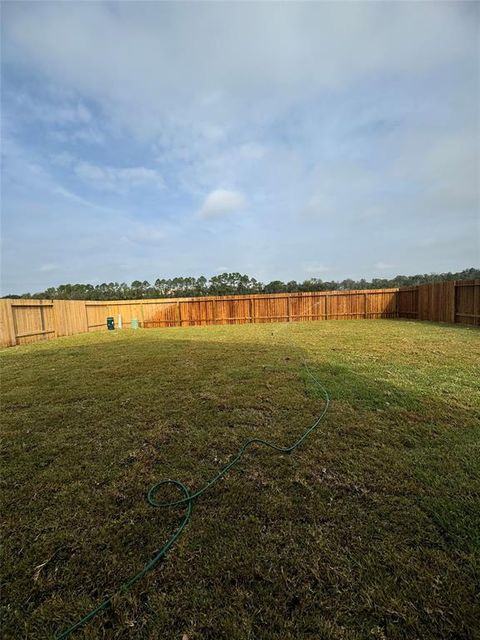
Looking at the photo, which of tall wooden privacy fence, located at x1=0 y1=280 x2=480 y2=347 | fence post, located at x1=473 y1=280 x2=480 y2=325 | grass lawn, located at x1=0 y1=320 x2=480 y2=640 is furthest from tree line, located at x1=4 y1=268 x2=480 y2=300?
grass lawn, located at x1=0 y1=320 x2=480 y2=640

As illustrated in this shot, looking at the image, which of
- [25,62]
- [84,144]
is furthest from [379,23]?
[84,144]

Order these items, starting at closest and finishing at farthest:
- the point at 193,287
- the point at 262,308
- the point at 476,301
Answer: the point at 476,301
the point at 262,308
the point at 193,287

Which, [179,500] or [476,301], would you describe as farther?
[476,301]

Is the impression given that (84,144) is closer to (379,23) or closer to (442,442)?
(379,23)

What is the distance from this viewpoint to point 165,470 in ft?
6.58

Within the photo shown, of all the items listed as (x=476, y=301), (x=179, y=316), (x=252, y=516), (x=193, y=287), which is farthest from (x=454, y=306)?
(x=193, y=287)

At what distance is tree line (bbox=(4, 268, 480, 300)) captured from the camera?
33.4 m

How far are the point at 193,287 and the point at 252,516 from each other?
3834 centimetres

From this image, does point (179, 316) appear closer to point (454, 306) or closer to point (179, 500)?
point (454, 306)

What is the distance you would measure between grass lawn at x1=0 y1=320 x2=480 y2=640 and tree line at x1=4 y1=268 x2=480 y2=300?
30300 millimetres

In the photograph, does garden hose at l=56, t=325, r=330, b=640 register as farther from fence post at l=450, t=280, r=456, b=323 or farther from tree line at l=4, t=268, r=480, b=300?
tree line at l=4, t=268, r=480, b=300

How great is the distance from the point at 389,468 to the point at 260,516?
1011 millimetres

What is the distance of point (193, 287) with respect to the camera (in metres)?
38.8

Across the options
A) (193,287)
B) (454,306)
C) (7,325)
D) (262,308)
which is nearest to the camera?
(7,325)
